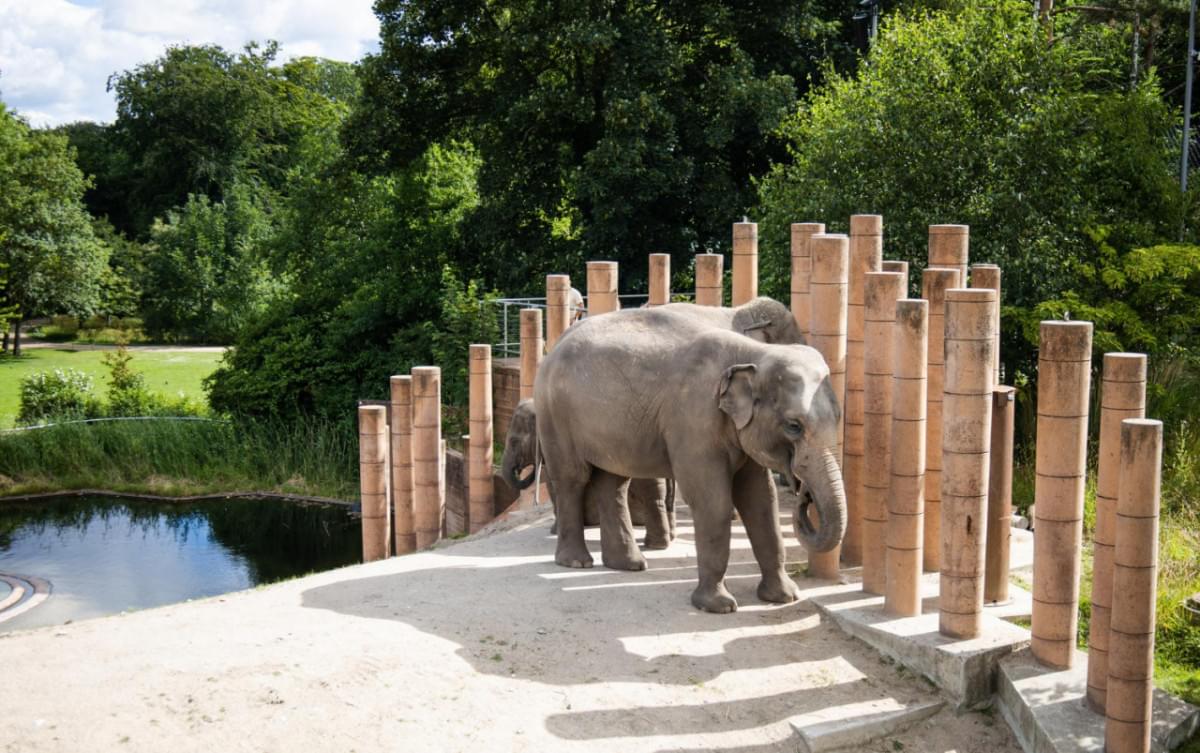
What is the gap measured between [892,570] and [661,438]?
1.71m

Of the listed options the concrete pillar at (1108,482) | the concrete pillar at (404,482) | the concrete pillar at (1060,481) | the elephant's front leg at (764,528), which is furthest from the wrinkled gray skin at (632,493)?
the concrete pillar at (1108,482)

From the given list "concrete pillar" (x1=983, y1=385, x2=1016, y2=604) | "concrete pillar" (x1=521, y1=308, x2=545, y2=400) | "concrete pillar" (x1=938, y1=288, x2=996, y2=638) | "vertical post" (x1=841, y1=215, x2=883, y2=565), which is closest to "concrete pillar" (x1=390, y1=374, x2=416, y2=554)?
"concrete pillar" (x1=521, y1=308, x2=545, y2=400)

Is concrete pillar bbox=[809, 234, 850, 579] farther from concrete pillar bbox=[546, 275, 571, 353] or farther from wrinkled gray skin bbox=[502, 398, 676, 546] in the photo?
concrete pillar bbox=[546, 275, 571, 353]

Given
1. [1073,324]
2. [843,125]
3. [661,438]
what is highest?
[843,125]

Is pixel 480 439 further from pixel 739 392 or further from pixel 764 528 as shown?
pixel 739 392

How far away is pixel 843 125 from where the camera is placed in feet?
47.9

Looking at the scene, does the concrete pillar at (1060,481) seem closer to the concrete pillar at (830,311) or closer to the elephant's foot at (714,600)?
the concrete pillar at (830,311)

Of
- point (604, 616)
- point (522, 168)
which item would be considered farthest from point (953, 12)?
point (604, 616)

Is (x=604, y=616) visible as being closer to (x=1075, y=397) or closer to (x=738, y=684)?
(x=738, y=684)

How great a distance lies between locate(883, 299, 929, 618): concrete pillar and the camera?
736 cm

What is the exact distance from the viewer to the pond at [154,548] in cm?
1616

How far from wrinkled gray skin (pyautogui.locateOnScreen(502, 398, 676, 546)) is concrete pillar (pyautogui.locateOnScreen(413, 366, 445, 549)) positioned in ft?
6.86

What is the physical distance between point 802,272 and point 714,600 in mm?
2571

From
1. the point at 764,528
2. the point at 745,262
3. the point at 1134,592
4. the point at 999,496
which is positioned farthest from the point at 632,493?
the point at 1134,592
